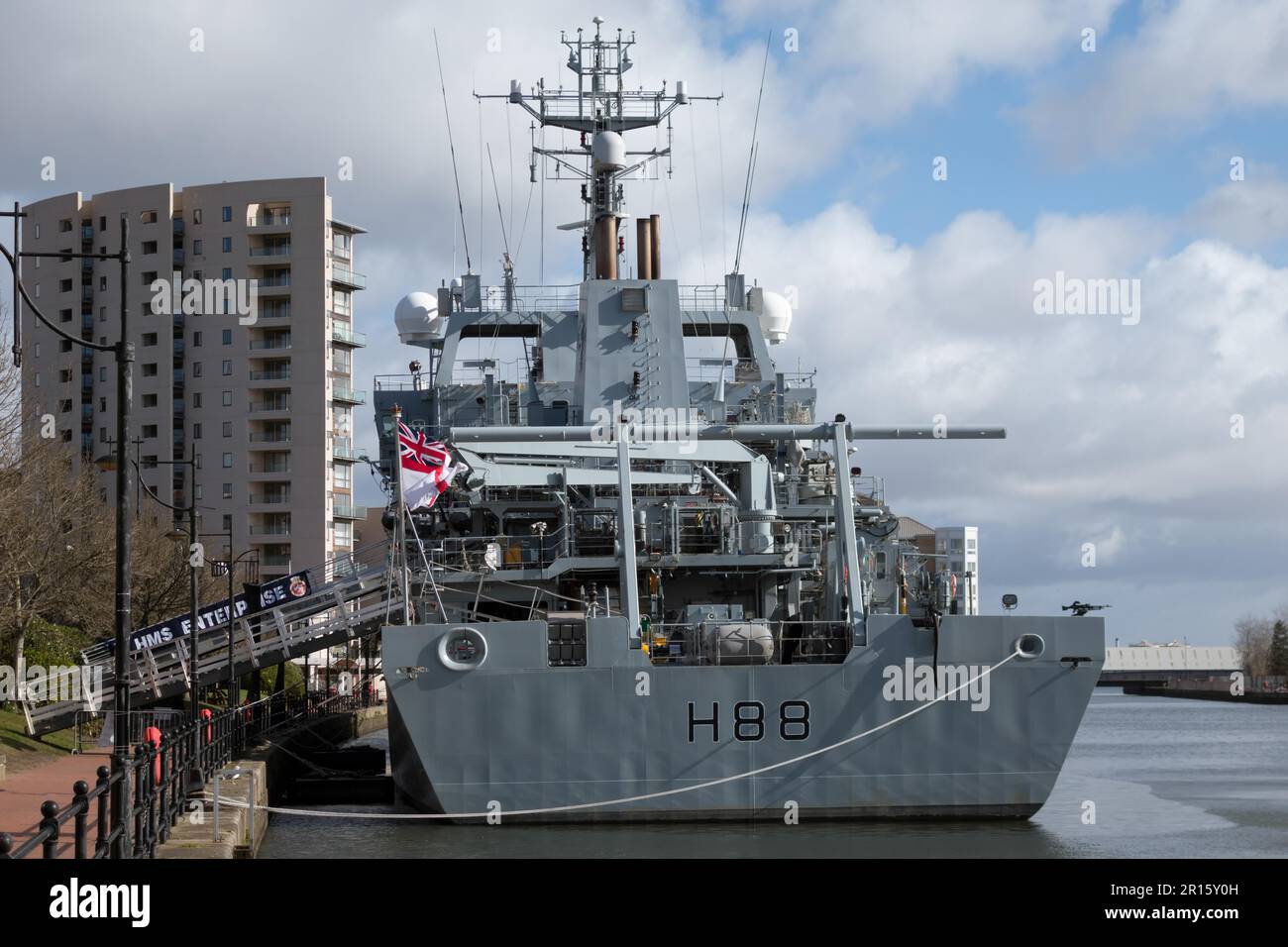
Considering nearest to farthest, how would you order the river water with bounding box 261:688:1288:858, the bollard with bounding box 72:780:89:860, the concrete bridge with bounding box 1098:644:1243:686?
1. the bollard with bounding box 72:780:89:860
2. the river water with bounding box 261:688:1288:858
3. the concrete bridge with bounding box 1098:644:1243:686

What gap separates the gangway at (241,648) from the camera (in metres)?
30.4

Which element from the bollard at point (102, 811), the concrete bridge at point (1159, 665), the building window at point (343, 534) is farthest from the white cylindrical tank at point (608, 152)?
the concrete bridge at point (1159, 665)

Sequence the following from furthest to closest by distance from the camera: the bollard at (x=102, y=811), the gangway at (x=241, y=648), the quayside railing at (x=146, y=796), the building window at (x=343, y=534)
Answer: the building window at (x=343, y=534) < the gangway at (x=241, y=648) < the bollard at (x=102, y=811) < the quayside railing at (x=146, y=796)

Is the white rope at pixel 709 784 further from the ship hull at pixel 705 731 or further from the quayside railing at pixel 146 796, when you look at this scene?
the quayside railing at pixel 146 796

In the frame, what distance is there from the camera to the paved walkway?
58.7 ft

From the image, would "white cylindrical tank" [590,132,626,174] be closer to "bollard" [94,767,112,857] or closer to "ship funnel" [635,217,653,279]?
"ship funnel" [635,217,653,279]

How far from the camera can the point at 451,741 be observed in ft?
74.2

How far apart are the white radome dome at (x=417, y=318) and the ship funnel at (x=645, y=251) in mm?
6161

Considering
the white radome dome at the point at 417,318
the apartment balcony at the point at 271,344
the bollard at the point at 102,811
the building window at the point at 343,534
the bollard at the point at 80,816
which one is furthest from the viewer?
the building window at the point at 343,534

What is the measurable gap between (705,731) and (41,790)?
1038 cm

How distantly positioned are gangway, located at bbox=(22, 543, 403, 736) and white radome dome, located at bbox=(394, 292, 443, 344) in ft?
23.1

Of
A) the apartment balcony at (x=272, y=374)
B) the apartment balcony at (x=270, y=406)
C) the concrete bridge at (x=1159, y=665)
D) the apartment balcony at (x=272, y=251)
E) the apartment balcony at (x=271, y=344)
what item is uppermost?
the apartment balcony at (x=272, y=251)

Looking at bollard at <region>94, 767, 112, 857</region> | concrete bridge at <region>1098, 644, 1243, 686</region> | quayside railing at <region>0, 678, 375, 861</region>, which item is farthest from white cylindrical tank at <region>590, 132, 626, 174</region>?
concrete bridge at <region>1098, 644, 1243, 686</region>
